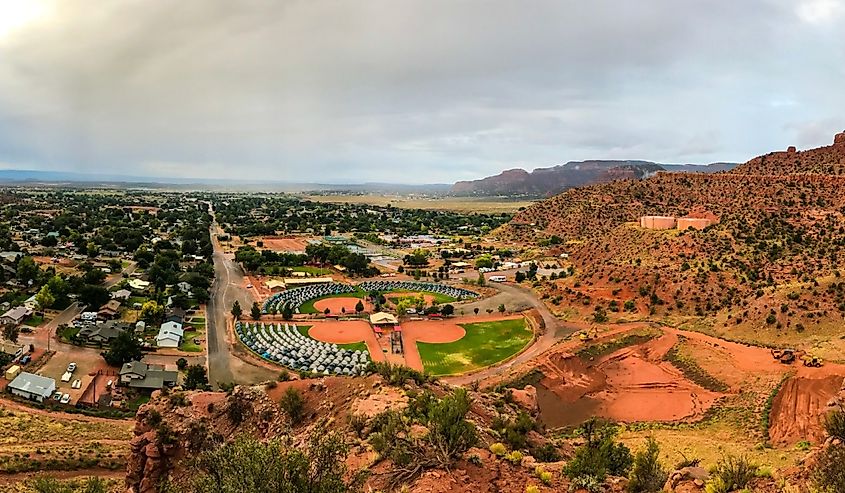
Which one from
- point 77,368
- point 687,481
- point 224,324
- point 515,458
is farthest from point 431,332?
point 687,481

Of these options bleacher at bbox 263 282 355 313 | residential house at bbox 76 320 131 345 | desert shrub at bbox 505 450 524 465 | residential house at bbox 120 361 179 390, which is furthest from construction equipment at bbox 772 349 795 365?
residential house at bbox 76 320 131 345

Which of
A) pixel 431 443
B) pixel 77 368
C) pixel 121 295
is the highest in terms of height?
pixel 431 443

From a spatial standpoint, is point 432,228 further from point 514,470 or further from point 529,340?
point 514,470

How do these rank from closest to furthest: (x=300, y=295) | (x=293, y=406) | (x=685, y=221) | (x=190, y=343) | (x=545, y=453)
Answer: (x=545, y=453) < (x=293, y=406) < (x=190, y=343) < (x=300, y=295) < (x=685, y=221)

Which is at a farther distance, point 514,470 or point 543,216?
point 543,216


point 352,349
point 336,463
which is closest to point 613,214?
point 352,349

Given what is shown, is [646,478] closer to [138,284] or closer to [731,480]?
[731,480]

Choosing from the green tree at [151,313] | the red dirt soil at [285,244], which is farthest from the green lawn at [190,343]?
the red dirt soil at [285,244]
